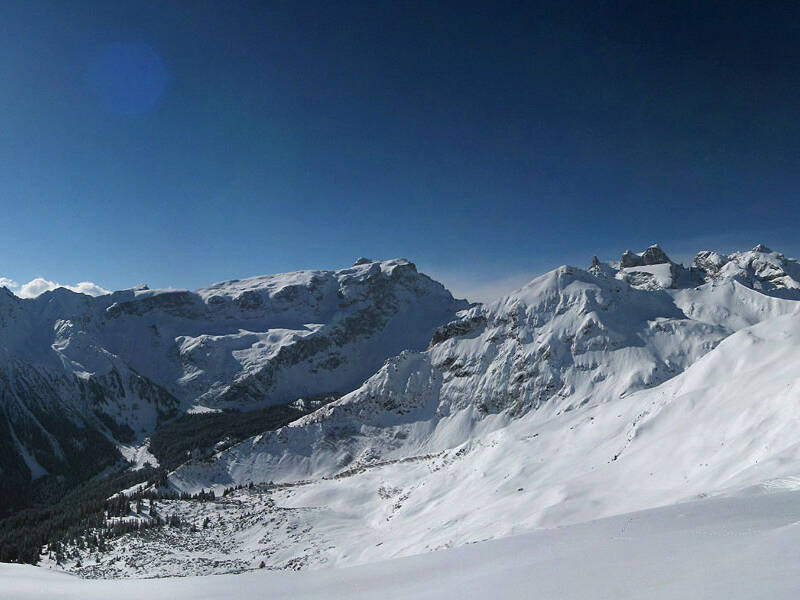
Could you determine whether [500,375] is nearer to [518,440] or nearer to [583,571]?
[518,440]

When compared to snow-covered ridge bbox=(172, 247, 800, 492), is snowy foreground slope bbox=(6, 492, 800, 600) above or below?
above

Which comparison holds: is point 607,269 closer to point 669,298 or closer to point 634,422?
point 669,298

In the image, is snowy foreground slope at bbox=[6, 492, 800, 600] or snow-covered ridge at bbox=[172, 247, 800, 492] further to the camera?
snow-covered ridge at bbox=[172, 247, 800, 492]

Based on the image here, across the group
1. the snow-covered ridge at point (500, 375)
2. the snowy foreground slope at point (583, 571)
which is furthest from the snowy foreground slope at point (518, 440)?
the snowy foreground slope at point (583, 571)

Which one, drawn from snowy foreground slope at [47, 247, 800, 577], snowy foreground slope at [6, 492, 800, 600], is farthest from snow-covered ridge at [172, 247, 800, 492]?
snowy foreground slope at [6, 492, 800, 600]

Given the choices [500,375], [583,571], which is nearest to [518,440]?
[500,375]

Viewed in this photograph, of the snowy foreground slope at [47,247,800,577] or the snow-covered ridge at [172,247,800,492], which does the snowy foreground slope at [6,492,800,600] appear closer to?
the snowy foreground slope at [47,247,800,577]

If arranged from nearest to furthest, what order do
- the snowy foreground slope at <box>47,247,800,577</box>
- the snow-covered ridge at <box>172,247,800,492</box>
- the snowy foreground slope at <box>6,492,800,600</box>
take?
the snowy foreground slope at <box>6,492,800,600</box> < the snowy foreground slope at <box>47,247,800,577</box> < the snow-covered ridge at <box>172,247,800,492</box>
